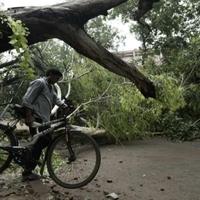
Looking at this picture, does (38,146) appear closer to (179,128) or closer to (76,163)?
(76,163)

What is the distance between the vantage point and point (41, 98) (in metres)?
6.02

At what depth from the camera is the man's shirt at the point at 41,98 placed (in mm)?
5863

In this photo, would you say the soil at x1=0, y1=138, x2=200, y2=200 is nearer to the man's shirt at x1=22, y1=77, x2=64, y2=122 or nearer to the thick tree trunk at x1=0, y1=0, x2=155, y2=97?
the man's shirt at x1=22, y1=77, x2=64, y2=122

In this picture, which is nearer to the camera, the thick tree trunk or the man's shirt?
the man's shirt

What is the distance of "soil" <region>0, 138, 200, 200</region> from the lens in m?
5.61

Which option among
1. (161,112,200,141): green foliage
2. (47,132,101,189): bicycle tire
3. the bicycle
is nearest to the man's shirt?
the bicycle

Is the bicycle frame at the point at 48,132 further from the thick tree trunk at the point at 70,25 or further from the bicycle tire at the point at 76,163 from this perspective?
the thick tree trunk at the point at 70,25

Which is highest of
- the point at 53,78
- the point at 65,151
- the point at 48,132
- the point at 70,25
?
the point at 70,25

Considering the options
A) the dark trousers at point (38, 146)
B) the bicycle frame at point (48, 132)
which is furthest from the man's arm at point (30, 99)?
the dark trousers at point (38, 146)

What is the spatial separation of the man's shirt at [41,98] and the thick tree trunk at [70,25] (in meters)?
0.79

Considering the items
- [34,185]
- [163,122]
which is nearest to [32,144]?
[34,185]

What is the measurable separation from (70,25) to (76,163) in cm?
211

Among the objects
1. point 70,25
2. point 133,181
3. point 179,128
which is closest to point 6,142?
point 70,25

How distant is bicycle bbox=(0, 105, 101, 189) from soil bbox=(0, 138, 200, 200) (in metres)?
0.18
